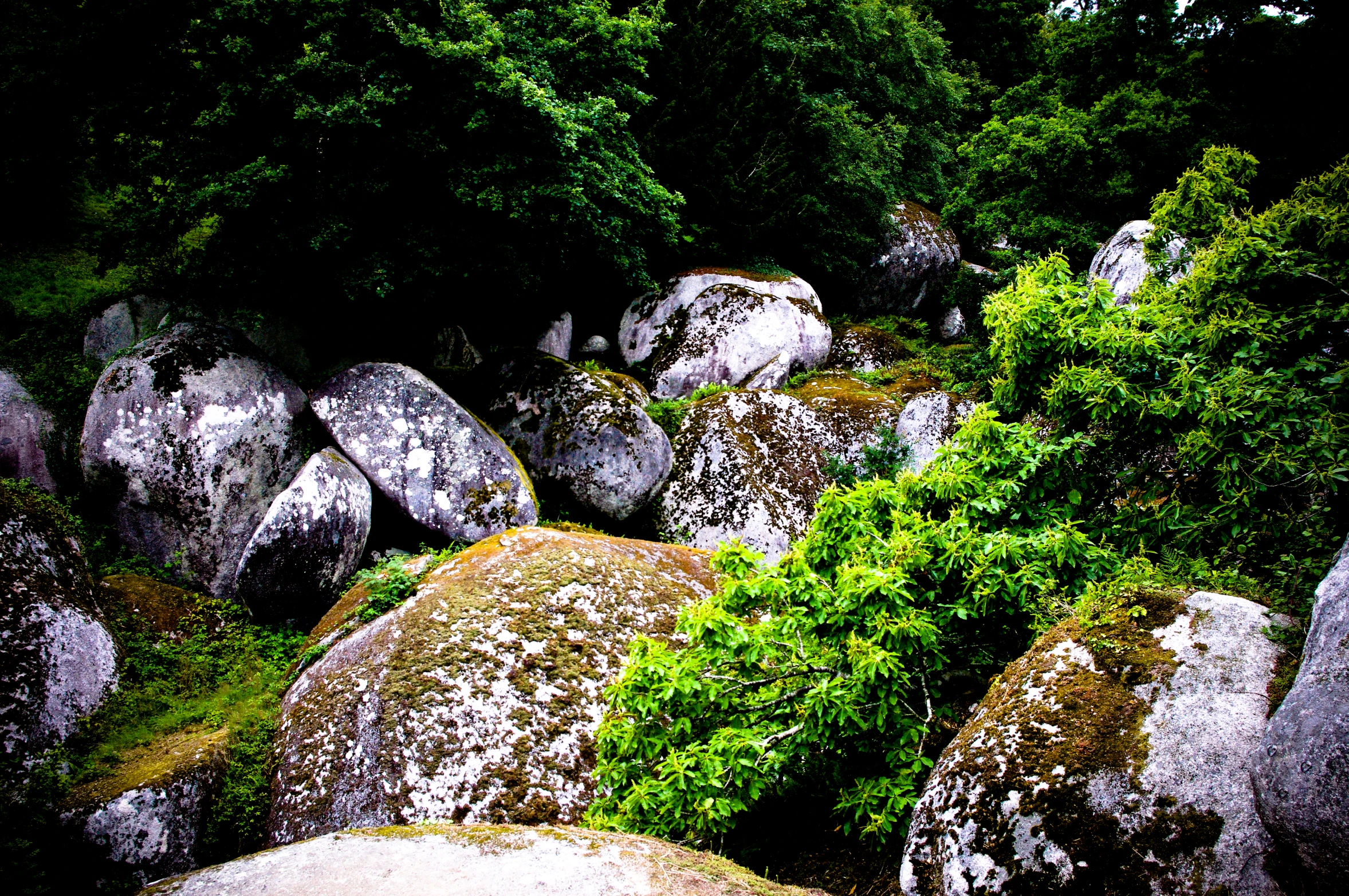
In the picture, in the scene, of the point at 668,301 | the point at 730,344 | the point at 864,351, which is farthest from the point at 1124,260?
A: the point at 668,301

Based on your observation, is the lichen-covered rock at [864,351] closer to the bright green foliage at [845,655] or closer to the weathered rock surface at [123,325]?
the bright green foliage at [845,655]

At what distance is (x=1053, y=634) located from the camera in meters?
3.89

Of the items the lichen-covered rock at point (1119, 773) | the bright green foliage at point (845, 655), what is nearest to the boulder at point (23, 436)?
the bright green foliage at point (845, 655)

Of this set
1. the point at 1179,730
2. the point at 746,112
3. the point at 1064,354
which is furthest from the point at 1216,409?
the point at 746,112

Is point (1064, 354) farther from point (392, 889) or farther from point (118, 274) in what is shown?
point (118, 274)

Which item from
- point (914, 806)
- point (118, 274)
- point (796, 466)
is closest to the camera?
point (914, 806)

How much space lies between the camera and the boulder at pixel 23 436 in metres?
8.58

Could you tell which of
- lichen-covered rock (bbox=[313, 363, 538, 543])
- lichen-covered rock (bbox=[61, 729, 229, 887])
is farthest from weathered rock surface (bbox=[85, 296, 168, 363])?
lichen-covered rock (bbox=[61, 729, 229, 887])

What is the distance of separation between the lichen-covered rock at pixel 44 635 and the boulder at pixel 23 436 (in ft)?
6.53

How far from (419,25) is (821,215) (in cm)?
1207

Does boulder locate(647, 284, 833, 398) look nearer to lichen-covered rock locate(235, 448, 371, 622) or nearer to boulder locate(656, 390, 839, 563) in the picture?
boulder locate(656, 390, 839, 563)

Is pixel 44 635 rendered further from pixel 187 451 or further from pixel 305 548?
pixel 187 451

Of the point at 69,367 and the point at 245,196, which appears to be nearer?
the point at 245,196

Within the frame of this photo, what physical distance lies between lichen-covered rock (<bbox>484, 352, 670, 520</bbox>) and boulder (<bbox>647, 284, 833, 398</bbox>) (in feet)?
10.5
